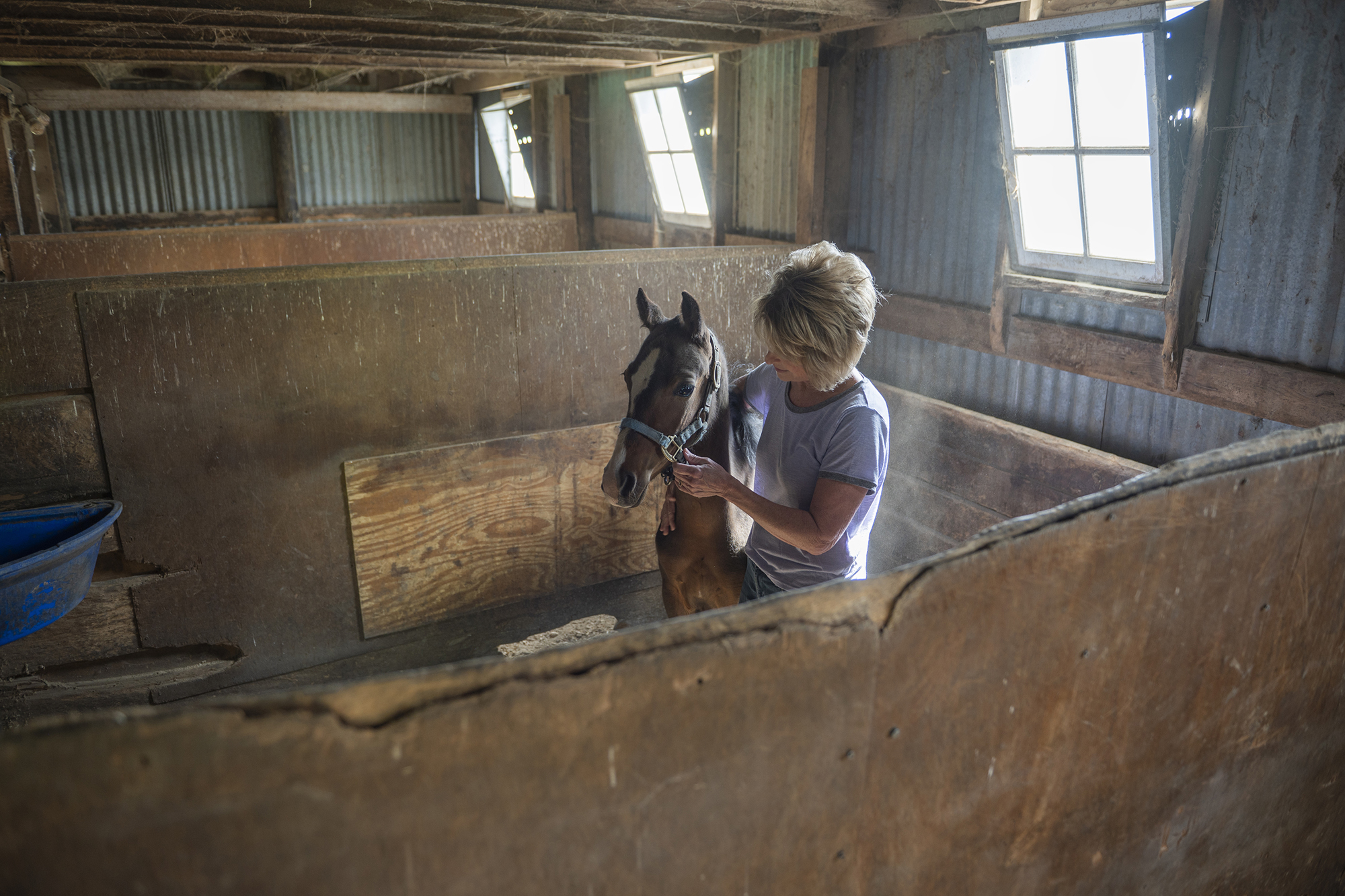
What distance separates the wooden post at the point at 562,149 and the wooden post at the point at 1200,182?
585cm

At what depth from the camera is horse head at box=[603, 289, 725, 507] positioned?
7.61 ft

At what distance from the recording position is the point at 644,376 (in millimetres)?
2369

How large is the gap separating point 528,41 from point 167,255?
2790 millimetres

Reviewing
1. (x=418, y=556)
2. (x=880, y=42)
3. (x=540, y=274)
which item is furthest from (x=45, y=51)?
(x=880, y=42)

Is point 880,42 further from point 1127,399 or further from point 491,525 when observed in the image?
point 491,525

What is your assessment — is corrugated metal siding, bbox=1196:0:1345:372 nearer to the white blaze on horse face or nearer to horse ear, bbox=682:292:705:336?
horse ear, bbox=682:292:705:336

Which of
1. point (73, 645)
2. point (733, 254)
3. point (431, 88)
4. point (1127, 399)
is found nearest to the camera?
point (73, 645)

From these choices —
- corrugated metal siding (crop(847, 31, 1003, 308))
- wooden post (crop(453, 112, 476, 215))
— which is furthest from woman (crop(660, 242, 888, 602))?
wooden post (crop(453, 112, 476, 215))

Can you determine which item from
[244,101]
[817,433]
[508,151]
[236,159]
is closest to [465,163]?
[508,151]

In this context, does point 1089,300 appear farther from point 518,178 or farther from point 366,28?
point 518,178

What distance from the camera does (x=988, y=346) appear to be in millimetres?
3654

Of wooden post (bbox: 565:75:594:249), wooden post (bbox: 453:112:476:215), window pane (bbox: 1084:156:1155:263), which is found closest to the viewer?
window pane (bbox: 1084:156:1155:263)

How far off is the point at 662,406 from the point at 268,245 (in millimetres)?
4351

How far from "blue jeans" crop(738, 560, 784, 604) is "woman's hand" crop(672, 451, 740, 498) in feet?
0.94
